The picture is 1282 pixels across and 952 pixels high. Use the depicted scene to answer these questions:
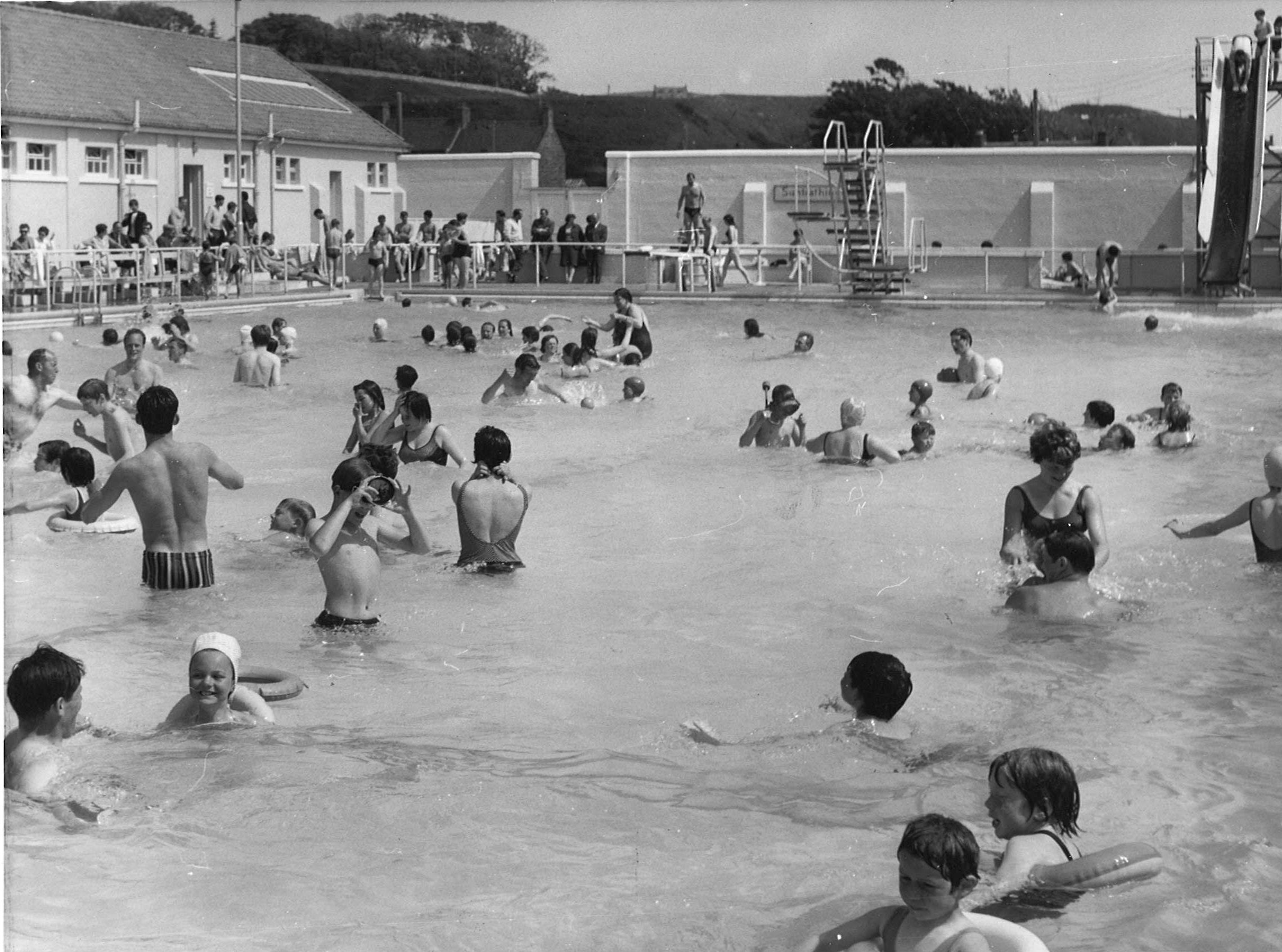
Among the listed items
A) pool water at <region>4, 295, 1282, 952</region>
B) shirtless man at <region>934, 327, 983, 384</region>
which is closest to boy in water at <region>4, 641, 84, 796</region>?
pool water at <region>4, 295, 1282, 952</region>

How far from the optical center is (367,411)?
11859 mm

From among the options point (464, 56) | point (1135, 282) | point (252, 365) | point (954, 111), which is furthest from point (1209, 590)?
point (954, 111)

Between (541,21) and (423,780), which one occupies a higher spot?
(541,21)

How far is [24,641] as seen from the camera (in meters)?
8.84

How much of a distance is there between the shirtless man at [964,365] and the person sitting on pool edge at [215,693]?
12600mm

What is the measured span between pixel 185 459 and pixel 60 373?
11.7 metres

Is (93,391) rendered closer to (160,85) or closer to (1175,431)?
(1175,431)

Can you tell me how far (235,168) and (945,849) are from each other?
33.9m

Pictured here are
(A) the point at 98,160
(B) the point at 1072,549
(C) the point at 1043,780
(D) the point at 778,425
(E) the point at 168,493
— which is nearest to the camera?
(C) the point at 1043,780

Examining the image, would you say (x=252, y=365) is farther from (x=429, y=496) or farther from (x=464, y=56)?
(x=464, y=56)

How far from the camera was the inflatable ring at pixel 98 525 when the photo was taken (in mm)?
10156

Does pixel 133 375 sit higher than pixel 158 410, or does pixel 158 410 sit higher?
pixel 158 410

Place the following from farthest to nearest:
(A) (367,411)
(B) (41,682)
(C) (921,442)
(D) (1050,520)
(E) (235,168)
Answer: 1. (E) (235,168)
2. (C) (921,442)
3. (A) (367,411)
4. (D) (1050,520)
5. (B) (41,682)

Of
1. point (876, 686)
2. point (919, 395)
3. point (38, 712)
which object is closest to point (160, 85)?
point (919, 395)
